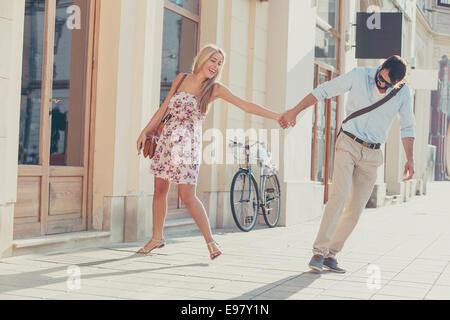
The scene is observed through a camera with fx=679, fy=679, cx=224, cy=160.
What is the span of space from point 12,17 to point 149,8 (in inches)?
84.1

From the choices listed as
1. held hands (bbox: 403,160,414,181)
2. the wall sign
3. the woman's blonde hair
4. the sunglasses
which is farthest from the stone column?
the wall sign

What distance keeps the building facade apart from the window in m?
1.63

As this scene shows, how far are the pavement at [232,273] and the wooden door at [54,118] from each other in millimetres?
498

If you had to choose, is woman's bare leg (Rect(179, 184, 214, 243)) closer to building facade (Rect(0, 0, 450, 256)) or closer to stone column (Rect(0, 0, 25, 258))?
building facade (Rect(0, 0, 450, 256))

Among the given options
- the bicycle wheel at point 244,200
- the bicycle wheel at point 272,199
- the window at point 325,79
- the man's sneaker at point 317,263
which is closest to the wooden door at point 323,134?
the window at point 325,79

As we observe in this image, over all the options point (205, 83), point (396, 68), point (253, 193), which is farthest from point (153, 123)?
point (253, 193)

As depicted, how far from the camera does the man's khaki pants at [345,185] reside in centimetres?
584

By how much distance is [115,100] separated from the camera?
732 cm

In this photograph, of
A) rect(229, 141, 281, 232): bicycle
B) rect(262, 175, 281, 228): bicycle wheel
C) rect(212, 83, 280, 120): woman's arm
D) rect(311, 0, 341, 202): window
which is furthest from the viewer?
rect(311, 0, 341, 202): window

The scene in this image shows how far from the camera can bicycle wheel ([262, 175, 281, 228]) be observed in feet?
32.7

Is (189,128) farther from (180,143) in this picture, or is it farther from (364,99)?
(364,99)

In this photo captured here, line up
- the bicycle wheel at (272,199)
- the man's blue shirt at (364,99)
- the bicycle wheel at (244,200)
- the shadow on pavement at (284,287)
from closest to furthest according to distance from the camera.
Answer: the shadow on pavement at (284,287) < the man's blue shirt at (364,99) < the bicycle wheel at (244,200) < the bicycle wheel at (272,199)

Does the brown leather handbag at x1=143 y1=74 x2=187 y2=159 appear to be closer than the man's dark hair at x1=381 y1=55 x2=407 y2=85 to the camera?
No

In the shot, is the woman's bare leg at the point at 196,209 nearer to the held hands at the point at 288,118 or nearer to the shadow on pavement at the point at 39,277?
the shadow on pavement at the point at 39,277
